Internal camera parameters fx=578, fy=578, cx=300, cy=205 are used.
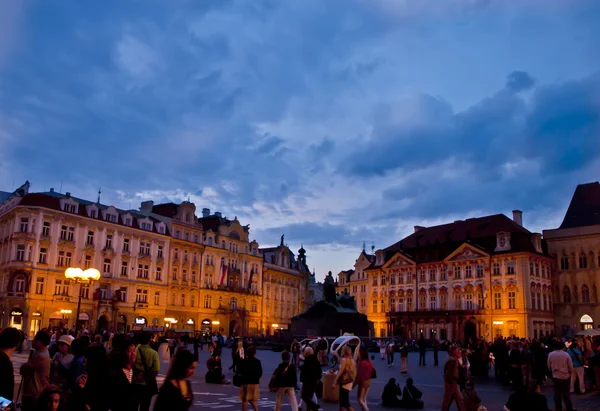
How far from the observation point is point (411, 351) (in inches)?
2062

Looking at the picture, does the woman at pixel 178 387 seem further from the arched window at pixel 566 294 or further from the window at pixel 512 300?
the arched window at pixel 566 294

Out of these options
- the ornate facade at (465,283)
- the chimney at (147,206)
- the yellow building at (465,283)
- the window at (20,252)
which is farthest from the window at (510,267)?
the window at (20,252)

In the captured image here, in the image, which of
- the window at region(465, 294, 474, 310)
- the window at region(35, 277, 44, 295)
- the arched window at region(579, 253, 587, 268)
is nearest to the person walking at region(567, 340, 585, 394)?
the window at region(35, 277, 44, 295)

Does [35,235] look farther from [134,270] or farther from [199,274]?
[199,274]

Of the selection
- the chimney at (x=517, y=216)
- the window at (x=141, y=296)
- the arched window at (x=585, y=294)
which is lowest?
the window at (x=141, y=296)

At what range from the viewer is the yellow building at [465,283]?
6153cm

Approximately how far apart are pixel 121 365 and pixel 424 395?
1191cm

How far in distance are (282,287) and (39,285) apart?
135 feet

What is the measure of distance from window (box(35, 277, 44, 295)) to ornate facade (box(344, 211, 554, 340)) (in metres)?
39.5

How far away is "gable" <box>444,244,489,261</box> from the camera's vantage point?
214ft

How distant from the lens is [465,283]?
66.2 m

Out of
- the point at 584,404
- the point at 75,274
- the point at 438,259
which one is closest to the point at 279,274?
the point at 438,259

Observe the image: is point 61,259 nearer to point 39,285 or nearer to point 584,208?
point 39,285

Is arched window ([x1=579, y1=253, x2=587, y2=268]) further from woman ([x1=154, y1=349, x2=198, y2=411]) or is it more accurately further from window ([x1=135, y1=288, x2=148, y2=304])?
woman ([x1=154, y1=349, x2=198, y2=411])
